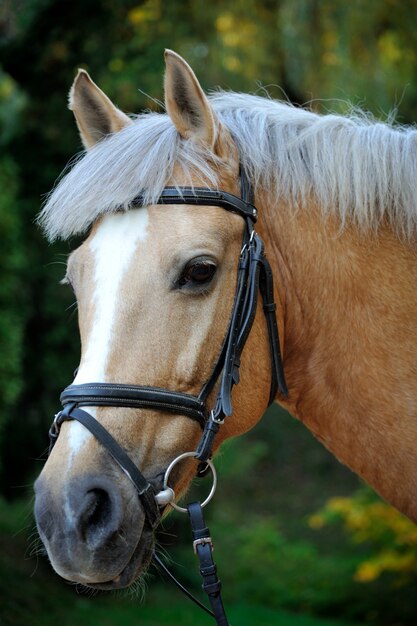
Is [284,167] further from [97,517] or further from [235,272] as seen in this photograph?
[97,517]

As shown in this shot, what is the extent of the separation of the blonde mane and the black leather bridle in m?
0.10

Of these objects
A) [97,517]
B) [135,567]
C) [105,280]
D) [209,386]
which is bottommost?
[135,567]

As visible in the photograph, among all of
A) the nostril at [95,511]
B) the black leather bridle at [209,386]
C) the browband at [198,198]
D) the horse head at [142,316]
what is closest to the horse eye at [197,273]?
the horse head at [142,316]

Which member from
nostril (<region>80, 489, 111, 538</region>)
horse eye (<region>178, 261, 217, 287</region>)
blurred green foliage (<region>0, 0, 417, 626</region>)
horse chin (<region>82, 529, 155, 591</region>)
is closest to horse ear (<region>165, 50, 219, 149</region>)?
horse eye (<region>178, 261, 217, 287</region>)

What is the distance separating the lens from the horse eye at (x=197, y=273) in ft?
7.95

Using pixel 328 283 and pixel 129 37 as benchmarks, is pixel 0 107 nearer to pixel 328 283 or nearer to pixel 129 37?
pixel 129 37

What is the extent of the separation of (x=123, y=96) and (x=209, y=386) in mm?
4661

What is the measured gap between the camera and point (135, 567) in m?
2.27

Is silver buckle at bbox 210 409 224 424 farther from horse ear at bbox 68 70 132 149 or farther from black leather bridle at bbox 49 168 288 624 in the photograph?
horse ear at bbox 68 70 132 149

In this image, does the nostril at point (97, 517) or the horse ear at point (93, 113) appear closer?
the nostril at point (97, 517)

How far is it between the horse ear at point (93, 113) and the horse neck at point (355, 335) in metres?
0.71

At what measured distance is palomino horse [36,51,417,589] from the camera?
2.34 m

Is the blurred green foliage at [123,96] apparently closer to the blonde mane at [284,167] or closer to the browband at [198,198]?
the blonde mane at [284,167]

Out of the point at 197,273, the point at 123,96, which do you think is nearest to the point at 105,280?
the point at 197,273
